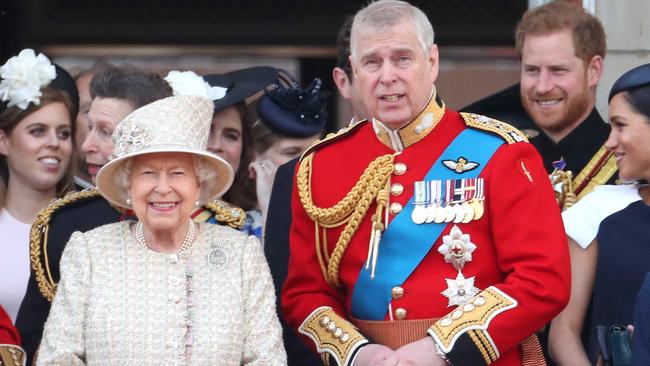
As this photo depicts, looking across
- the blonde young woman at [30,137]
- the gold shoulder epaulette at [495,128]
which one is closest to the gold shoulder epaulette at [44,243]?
the blonde young woman at [30,137]

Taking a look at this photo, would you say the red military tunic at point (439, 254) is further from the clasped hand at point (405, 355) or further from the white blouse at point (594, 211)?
the white blouse at point (594, 211)

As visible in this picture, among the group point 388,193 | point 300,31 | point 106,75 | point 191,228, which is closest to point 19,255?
point 106,75

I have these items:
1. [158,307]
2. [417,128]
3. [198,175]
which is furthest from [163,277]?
[417,128]

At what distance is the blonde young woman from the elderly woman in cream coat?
1.07 meters

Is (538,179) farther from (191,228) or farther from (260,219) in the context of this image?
(260,219)

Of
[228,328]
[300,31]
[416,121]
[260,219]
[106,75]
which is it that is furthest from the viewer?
[300,31]

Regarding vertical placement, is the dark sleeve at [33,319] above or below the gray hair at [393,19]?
below

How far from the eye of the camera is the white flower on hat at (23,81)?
598 centimetres

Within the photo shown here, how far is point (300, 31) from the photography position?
317 inches

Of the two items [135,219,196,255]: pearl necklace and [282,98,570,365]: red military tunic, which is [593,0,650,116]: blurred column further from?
[135,219,196,255]: pearl necklace

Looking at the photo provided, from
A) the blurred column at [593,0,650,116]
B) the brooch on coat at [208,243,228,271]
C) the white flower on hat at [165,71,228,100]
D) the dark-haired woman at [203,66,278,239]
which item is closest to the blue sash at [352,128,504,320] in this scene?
the brooch on coat at [208,243,228,271]

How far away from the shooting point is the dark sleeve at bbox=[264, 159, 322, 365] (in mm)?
5664

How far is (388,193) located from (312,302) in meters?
0.42

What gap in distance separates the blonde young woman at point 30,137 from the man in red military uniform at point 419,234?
1177 millimetres
